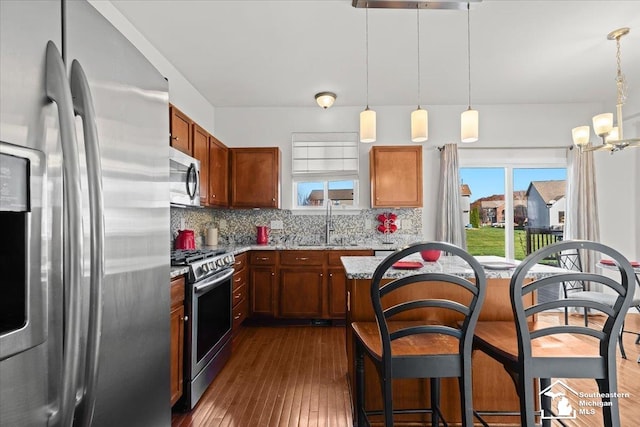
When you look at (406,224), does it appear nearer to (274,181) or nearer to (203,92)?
(274,181)

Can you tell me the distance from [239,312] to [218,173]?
1616 mm

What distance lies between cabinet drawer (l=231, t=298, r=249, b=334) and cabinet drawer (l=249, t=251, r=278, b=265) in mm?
456

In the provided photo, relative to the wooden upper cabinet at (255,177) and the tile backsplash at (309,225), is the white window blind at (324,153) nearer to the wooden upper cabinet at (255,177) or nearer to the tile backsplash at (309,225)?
the wooden upper cabinet at (255,177)

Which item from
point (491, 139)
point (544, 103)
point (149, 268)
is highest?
point (544, 103)

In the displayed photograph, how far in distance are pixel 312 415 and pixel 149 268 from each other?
1765 millimetres

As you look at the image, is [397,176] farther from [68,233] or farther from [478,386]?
[68,233]

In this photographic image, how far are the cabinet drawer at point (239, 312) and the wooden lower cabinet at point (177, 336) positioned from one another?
1.21m

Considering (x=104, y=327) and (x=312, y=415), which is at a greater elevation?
(x=104, y=327)

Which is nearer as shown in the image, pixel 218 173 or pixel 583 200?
pixel 218 173

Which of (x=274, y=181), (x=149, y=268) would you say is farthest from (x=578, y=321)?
(x=149, y=268)

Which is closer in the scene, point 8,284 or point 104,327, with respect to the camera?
point 8,284

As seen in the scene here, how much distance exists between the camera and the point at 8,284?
59 centimetres

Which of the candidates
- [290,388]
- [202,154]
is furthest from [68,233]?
[202,154]

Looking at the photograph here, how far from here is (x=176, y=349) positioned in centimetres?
221
